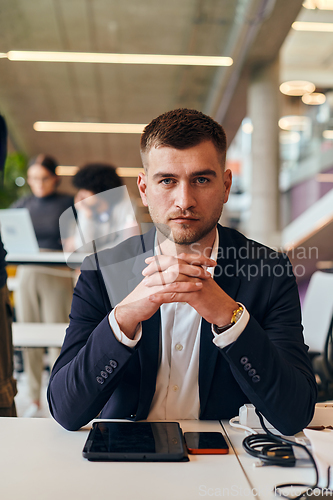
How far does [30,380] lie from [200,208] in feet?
7.58

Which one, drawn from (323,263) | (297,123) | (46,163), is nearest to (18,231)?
(46,163)

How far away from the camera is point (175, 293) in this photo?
0.93m

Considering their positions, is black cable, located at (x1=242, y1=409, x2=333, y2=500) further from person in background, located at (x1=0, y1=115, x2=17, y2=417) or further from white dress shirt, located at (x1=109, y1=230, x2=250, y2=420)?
person in background, located at (x1=0, y1=115, x2=17, y2=417)

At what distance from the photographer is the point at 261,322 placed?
45.1 inches

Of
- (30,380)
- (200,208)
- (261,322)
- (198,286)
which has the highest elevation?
(200,208)

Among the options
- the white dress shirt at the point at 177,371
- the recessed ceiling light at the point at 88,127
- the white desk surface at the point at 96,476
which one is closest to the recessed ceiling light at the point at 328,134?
the recessed ceiling light at the point at 88,127

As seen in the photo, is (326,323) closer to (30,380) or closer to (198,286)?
(198,286)

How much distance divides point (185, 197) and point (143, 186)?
16cm

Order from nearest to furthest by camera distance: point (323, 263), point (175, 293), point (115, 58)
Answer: point (175, 293), point (115, 58), point (323, 263)

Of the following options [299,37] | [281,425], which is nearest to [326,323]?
[281,425]

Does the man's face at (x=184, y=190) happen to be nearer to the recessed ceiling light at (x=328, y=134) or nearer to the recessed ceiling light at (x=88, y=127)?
the recessed ceiling light at (x=328, y=134)

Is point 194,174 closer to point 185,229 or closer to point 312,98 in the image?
point 185,229

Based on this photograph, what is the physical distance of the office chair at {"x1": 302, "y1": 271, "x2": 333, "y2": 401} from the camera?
204cm

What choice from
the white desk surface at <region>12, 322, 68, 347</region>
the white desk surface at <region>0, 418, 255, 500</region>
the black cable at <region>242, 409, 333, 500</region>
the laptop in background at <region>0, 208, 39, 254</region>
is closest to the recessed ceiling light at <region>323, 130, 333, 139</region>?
the laptop in background at <region>0, 208, 39, 254</region>
